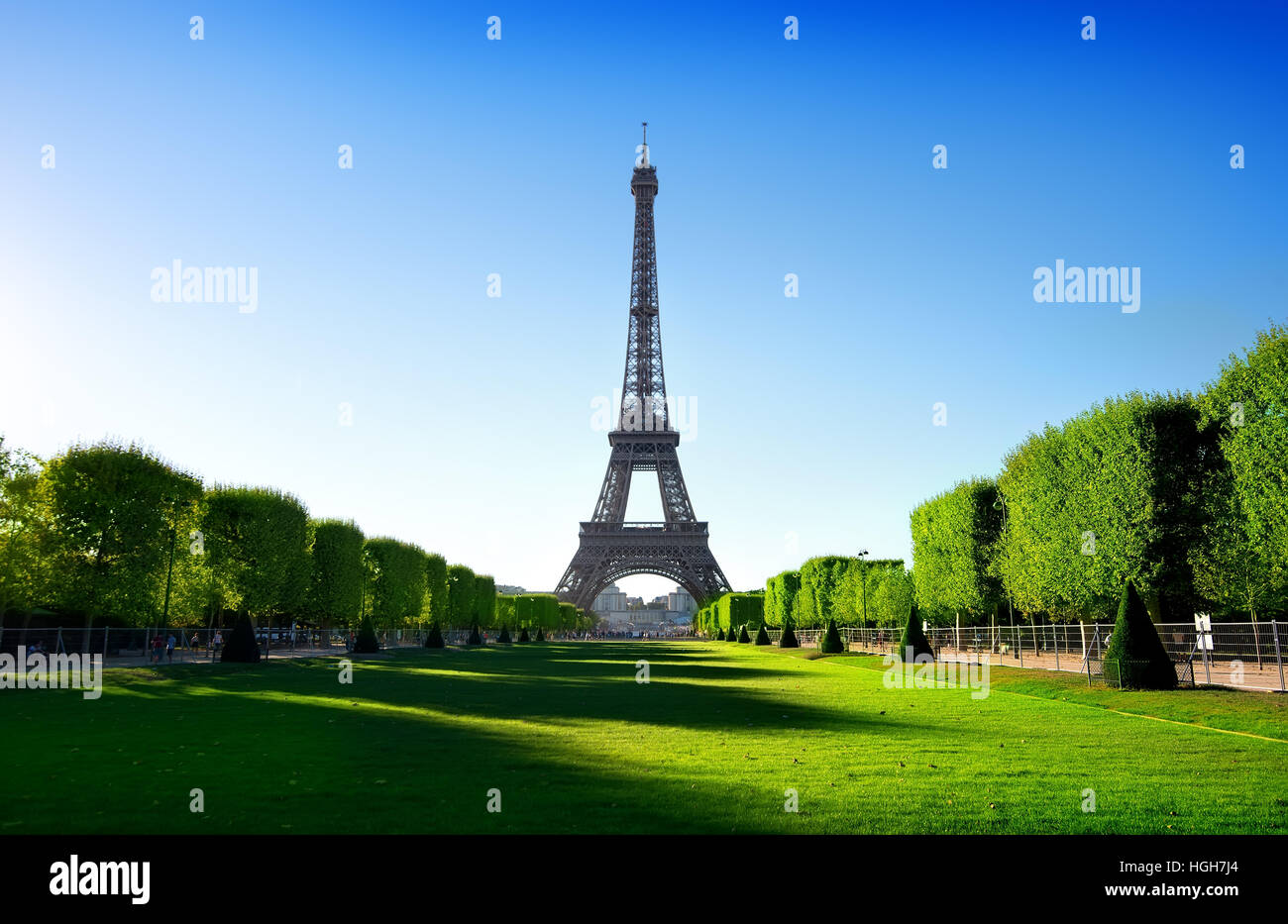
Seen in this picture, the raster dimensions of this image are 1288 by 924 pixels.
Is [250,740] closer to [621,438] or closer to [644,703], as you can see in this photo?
[644,703]

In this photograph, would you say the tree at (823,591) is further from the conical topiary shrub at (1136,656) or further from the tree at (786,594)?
the conical topiary shrub at (1136,656)

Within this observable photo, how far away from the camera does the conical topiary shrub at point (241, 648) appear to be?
36.3 meters

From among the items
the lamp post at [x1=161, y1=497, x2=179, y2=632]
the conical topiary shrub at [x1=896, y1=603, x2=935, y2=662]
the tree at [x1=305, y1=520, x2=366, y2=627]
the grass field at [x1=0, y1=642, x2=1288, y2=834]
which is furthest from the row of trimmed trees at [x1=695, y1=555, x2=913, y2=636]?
the lamp post at [x1=161, y1=497, x2=179, y2=632]

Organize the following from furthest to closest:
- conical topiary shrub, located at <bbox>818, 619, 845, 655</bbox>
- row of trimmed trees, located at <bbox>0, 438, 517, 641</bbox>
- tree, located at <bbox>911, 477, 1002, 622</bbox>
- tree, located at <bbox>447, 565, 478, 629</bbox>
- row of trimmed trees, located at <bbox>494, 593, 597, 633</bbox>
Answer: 1. row of trimmed trees, located at <bbox>494, 593, 597, 633</bbox>
2. tree, located at <bbox>447, 565, 478, 629</bbox>
3. conical topiary shrub, located at <bbox>818, 619, 845, 655</bbox>
4. tree, located at <bbox>911, 477, 1002, 622</bbox>
5. row of trimmed trees, located at <bbox>0, 438, 517, 641</bbox>

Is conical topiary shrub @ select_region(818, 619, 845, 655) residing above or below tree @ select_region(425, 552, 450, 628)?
below

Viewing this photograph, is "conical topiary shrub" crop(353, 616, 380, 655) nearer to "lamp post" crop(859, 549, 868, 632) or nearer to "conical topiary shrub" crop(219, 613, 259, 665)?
"conical topiary shrub" crop(219, 613, 259, 665)

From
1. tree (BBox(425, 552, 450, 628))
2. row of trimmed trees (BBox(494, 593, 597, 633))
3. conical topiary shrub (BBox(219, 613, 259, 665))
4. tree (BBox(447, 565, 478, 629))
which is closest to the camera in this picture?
conical topiary shrub (BBox(219, 613, 259, 665))

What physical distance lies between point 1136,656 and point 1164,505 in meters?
11.9

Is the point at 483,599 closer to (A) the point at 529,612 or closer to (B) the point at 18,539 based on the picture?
(A) the point at 529,612

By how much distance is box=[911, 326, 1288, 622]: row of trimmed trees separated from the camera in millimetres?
26359

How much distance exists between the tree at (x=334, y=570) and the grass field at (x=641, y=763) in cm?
3118

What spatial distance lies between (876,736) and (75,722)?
13.8 m

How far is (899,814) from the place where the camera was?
807cm

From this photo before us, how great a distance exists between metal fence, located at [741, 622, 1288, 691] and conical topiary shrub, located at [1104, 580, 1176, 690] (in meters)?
0.82
